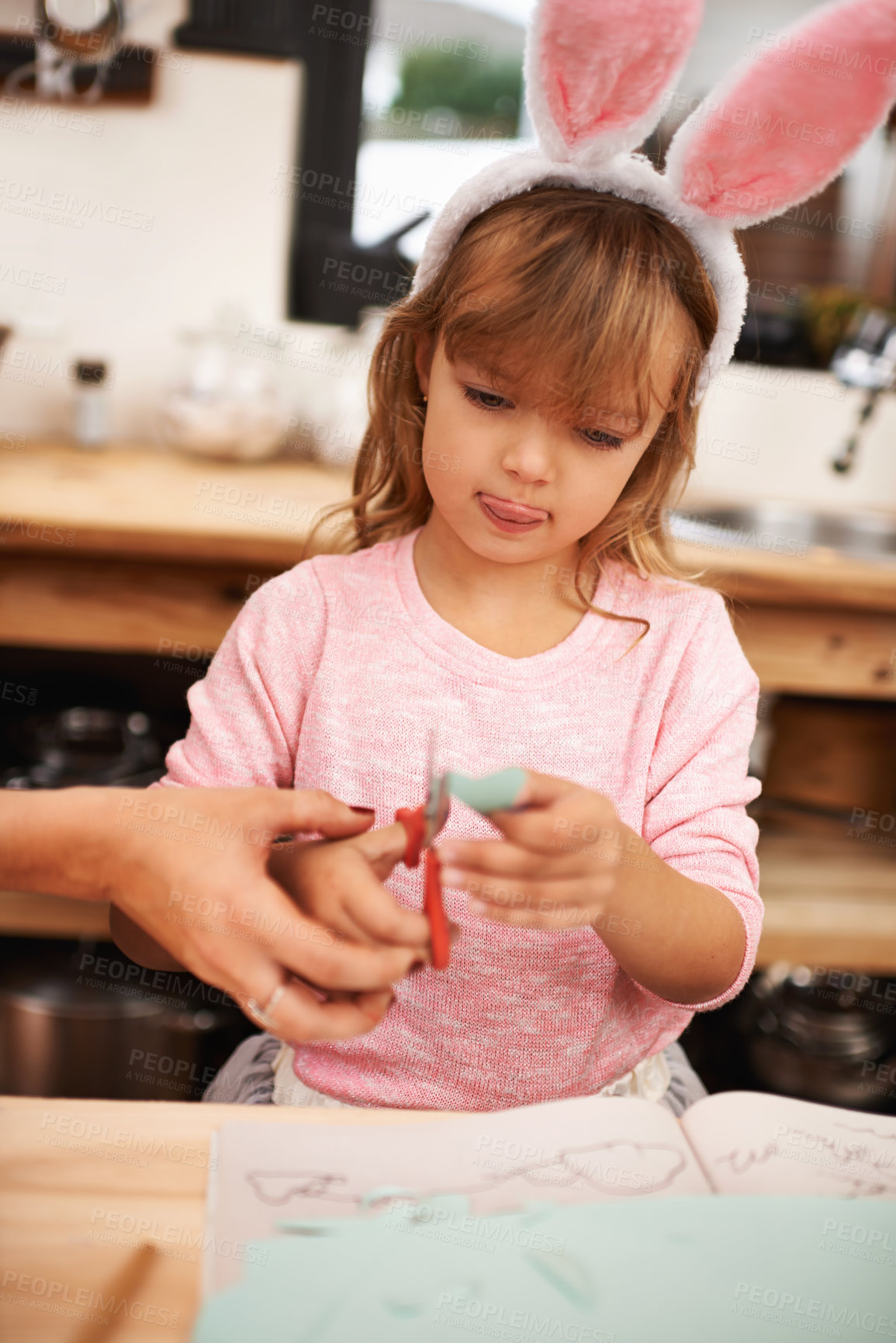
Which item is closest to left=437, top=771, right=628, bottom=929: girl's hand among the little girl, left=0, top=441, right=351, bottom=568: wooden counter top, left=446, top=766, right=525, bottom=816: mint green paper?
left=446, top=766, right=525, bottom=816: mint green paper

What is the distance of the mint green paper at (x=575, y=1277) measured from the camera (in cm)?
48

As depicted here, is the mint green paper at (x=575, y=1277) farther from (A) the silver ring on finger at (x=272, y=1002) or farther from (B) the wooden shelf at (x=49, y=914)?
(B) the wooden shelf at (x=49, y=914)

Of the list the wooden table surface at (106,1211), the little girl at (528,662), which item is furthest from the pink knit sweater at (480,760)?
the wooden table surface at (106,1211)

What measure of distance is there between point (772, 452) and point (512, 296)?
132 centimetres

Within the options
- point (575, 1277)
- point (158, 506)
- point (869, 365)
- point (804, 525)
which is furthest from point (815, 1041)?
point (575, 1277)

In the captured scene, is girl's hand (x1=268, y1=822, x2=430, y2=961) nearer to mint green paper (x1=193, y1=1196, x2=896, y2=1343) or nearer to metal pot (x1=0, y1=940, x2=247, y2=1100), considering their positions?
mint green paper (x1=193, y1=1196, x2=896, y2=1343)

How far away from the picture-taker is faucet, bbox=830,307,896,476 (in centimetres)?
165

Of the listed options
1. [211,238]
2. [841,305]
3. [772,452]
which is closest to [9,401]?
[211,238]

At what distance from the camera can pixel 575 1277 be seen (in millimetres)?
515

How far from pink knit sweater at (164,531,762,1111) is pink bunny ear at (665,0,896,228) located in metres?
0.34

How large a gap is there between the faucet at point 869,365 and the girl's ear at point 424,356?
96 cm

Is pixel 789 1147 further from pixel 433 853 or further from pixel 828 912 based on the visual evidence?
pixel 828 912

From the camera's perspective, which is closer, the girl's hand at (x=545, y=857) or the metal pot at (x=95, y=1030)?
the girl's hand at (x=545, y=857)

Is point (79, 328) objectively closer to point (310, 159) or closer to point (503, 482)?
point (310, 159)
